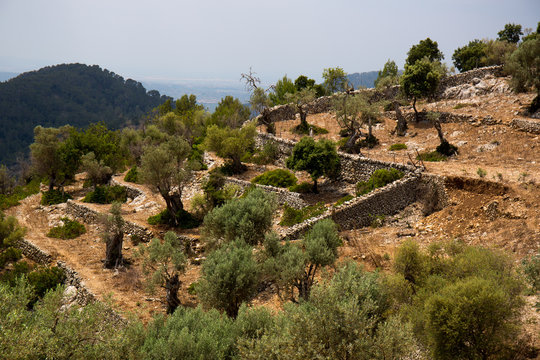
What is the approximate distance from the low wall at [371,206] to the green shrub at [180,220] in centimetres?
968

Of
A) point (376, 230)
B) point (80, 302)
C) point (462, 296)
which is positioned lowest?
point (80, 302)

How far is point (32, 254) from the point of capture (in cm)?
2539

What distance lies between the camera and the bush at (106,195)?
1374 inches

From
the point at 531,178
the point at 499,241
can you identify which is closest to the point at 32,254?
the point at 499,241

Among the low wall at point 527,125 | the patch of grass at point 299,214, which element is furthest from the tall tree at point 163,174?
the low wall at point 527,125

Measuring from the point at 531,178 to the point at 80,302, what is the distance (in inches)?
1108

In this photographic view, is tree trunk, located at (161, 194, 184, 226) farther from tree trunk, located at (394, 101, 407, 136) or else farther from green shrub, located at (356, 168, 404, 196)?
tree trunk, located at (394, 101, 407, 136)

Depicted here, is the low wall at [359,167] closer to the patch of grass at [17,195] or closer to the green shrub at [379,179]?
the green shrub at [379,179]

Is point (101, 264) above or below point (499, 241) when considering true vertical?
below

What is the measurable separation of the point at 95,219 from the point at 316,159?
64.1 ft

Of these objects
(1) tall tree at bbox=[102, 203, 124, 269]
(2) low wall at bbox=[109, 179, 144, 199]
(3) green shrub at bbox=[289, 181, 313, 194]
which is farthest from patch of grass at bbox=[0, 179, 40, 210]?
(3) green shrub at bbox=[289, 181, 313, 194]

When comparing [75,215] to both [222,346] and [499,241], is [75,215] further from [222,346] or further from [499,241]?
[499,241]

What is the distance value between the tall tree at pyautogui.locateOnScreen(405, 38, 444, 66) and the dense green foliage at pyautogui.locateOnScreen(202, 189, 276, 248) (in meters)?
50.4

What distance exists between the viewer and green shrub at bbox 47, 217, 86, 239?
92.4ft
